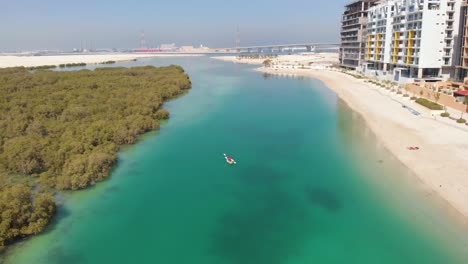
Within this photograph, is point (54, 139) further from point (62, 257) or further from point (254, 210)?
point (254, 210)

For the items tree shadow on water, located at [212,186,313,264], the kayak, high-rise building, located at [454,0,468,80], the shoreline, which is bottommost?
tree shadow on water, located at [212,186,313,264]

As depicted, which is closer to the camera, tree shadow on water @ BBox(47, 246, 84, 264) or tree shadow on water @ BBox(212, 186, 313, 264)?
tree shadow on water @ BBox(47, 246, 84, 264)

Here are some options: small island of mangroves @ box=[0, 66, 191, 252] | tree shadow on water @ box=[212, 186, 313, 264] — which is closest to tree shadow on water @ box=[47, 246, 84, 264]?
small island of mangroves @ box=[0, 66, 191, 252]

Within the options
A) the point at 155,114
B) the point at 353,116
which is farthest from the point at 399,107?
the point at 155,114

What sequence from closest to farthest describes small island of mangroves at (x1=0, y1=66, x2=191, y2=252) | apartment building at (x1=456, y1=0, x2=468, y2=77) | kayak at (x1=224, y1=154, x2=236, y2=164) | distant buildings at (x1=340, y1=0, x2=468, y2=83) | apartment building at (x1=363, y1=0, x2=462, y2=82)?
1. small island of mangroves at (x1=0, y1=66, x2=191, y2=252)
2. kayak at (x1=224, y1=154, x2=236, y2=164)
3. apartment building at (x1=456, y1=0, x2=468, y2=77)
4. distant buildings at (x1=340, y1=0, x2=468, y2=83)
5. apartment building at (x1=363, y1=0, x2=462, y2=82)

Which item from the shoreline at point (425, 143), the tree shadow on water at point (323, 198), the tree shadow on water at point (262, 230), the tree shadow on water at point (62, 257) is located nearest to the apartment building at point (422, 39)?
the shoreline at point (425, 143)

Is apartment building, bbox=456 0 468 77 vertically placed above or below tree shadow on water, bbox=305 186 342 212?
above

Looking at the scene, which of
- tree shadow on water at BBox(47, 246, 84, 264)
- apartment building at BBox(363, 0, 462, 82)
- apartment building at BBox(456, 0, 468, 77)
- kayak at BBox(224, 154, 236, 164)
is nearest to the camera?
tree shadow on water at BBox(47, 246, 84, 264)

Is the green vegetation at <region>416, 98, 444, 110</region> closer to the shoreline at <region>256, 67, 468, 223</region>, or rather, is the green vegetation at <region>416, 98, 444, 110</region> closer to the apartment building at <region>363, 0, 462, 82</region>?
the shoreline at <region>256, 67, 468, 223</region>
